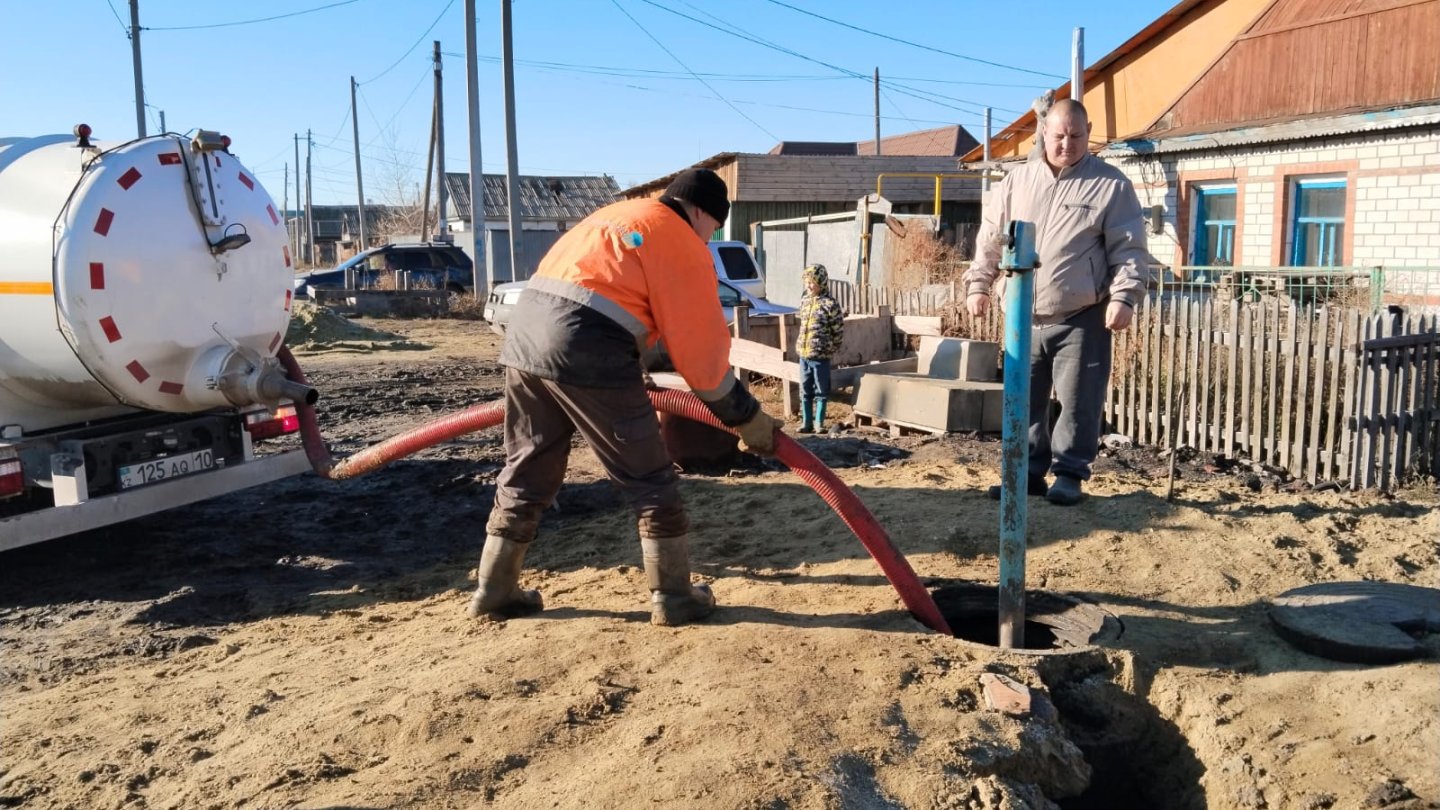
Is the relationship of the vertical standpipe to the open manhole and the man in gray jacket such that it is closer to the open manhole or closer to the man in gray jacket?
the open manhole

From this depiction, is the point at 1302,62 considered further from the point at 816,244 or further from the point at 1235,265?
the point at 816,244

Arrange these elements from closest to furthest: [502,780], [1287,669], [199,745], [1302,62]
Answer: [502,780] < [199,745] < [1287,669] < [1302,62]

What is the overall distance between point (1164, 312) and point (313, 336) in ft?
47.7

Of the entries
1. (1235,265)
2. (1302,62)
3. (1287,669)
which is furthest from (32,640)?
(1302,62)

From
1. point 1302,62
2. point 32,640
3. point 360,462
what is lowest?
point 32,640

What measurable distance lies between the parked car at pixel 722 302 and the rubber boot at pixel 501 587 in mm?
8555

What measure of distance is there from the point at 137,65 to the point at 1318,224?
28.4 m

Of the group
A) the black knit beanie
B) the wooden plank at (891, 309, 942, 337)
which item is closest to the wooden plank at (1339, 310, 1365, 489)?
the wooden plank at (891, 309, 942, 337)

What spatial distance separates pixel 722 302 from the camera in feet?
42.5

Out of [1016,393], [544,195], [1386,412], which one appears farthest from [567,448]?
[544,195]

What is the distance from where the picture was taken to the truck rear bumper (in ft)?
16.0

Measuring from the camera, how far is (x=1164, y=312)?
26.7ft

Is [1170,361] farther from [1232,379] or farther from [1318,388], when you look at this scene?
[1318,388]

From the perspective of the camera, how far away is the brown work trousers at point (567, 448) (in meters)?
3.61
